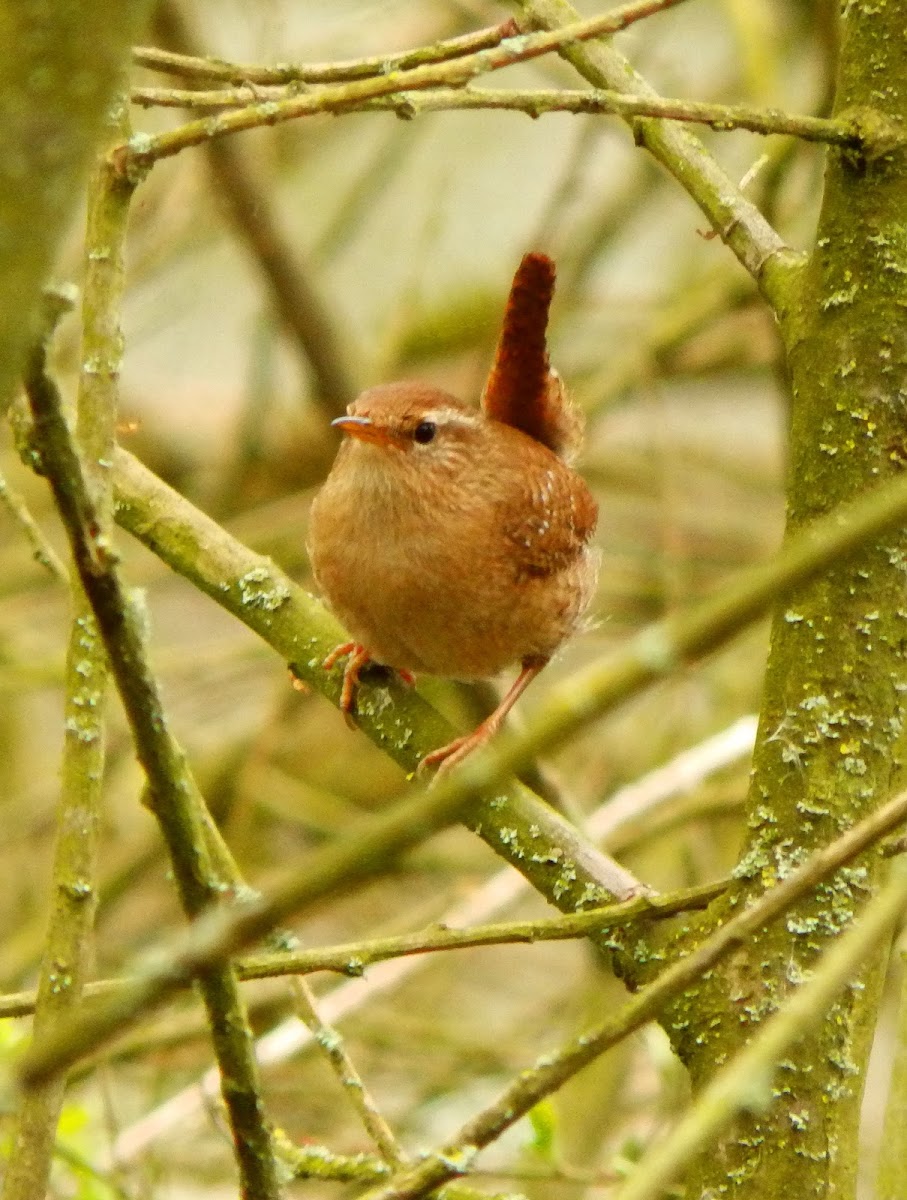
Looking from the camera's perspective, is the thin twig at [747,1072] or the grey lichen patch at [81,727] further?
the grey lichen patch at [81,727]

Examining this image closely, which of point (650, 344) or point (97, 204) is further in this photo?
point (650, 344)

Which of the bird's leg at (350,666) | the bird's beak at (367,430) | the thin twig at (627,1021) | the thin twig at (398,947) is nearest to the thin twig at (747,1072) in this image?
the thin twig at (627,1021)

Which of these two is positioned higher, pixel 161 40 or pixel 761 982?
pixel 161 40

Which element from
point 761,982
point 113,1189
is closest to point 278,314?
point 113,1189

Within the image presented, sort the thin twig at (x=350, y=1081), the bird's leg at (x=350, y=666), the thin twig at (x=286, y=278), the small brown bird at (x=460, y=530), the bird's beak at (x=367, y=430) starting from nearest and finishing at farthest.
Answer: the thin twig at (x=350, y=1081) < the bird's leg at (x=350, y=666) < the small brown bird at (x=460, y=530) < the bird's beak at (x=367, y=430) < the thin twig at (x=286, y=278)

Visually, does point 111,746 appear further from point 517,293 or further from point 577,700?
point 577,700

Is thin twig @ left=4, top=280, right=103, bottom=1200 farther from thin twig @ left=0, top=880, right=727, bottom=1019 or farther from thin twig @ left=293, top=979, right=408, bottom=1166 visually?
thin twig @ left=293, top=979, right=408, bottom=1166

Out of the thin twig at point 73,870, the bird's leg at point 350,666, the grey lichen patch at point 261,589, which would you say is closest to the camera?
the thin twig at point 73,870

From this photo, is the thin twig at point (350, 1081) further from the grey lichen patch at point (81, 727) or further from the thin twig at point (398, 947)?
the grey lichen patch at point (81, 727)
